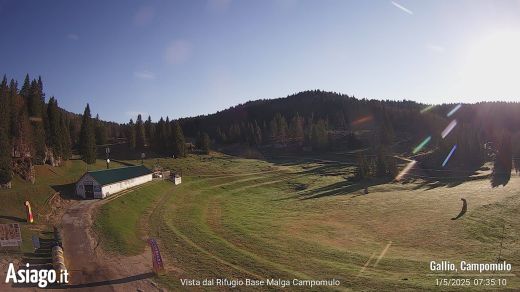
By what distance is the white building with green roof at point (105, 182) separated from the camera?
2112 inches

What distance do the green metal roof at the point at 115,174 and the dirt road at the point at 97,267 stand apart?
16292 mm

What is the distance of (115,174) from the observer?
200ft

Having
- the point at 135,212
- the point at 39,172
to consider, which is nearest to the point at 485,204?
the point at 135,212

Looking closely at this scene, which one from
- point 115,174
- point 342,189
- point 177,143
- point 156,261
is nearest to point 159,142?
point 177,143

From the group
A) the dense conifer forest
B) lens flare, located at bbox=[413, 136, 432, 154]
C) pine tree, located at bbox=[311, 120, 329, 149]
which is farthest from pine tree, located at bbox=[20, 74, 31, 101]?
lens flare, located at bbox=[413, 136, 432, 154]

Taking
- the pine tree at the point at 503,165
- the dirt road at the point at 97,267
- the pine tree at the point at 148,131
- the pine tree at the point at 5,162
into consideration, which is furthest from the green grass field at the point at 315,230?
the pine tree at the point at 148,131

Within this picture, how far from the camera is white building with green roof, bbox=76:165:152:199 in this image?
176 feet

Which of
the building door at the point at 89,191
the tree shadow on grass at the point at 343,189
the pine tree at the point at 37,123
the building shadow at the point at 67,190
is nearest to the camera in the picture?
the building shadow at the point at 67,190

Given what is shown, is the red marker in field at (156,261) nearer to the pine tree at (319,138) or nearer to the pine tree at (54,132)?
the pine tree at (54,132)

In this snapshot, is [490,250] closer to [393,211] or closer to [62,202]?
[393,211]

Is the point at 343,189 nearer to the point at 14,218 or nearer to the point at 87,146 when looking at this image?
the point at 87,146

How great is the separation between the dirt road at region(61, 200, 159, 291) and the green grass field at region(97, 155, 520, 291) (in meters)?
1.55

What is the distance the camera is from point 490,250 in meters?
36.9

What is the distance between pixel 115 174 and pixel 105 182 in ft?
19.6
